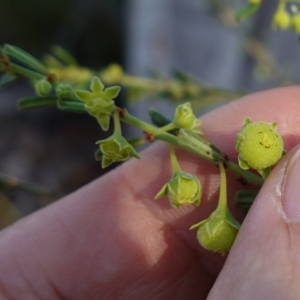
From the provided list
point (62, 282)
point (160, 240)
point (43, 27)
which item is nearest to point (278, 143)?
point (160, 240)

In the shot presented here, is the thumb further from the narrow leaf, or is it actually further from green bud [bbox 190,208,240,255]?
the narrow leaf

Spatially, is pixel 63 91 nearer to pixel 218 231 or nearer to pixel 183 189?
pixel 183 189

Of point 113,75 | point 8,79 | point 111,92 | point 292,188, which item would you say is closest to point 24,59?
point 8,79

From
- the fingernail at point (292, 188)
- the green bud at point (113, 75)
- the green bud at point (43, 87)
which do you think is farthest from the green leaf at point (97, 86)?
the green bud at point (113, 75)

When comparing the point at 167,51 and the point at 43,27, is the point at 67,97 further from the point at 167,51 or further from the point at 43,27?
the point at 43,27

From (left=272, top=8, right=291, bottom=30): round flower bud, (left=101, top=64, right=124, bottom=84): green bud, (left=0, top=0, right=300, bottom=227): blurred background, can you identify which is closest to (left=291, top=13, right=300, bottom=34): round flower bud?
(left=272, top=8, right=291, bottom=30): round flower bud

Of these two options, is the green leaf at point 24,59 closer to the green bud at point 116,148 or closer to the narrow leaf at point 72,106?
the narrow leaf at point 72,106
